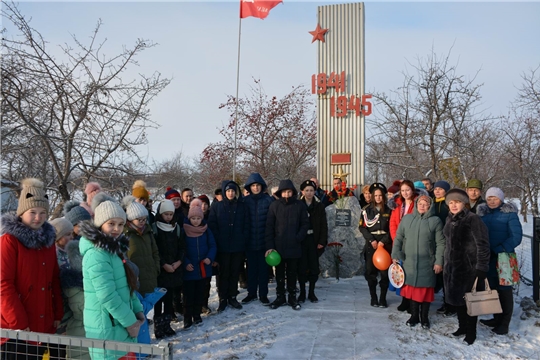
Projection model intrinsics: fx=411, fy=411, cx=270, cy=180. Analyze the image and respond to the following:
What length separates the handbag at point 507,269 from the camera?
5.24m

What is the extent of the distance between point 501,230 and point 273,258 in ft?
10.2

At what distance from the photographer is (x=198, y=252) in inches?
225

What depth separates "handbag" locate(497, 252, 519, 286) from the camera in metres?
5.24

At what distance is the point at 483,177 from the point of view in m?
10.8

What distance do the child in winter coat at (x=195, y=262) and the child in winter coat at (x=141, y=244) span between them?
80 cm

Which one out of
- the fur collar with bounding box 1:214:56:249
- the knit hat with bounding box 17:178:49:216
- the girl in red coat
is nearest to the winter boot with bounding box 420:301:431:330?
the girl in red coat

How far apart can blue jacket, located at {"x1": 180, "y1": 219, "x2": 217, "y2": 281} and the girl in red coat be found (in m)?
2.13

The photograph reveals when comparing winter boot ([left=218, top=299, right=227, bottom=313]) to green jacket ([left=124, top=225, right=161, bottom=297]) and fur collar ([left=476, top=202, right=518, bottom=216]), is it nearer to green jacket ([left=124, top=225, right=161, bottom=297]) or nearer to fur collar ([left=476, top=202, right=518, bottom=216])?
green jacket ([left=124, top=225, right=161, bottom=297])

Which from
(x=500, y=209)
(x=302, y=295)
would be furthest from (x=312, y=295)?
(x=500, y=209)

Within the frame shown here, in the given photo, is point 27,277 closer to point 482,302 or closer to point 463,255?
point 463,255

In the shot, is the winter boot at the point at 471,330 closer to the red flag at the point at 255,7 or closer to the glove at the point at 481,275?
the glove at the point at 481,275

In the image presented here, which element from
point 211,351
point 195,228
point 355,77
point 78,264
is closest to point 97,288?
point 78,264

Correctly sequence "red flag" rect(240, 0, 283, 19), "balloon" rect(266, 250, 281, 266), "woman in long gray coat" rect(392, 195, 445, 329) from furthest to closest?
"red flag" rect(240, 0, 283, 19) < "balloon" rect(266, 250, 281, 266) < "woman in long gray coat" rect(392, 195, 445, 329)

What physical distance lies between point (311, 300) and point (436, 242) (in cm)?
229
